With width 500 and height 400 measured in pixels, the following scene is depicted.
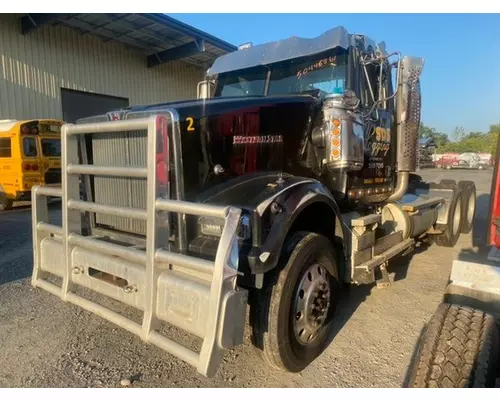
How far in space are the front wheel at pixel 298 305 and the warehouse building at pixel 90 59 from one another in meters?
13.1

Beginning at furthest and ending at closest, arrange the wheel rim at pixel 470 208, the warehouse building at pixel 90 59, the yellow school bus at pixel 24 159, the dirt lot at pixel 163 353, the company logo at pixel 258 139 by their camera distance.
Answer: the warehouse building at pixel 90 59
the yellow school bus at pixel 24 159
the wheel rim at pixel 470 208
the company logo at pixel 258 139
the dirt lot at pixel 163 353

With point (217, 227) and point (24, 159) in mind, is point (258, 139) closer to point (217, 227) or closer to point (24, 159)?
point (217, 227)

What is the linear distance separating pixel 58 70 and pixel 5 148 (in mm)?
4403

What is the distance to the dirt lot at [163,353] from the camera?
2635 millimetres

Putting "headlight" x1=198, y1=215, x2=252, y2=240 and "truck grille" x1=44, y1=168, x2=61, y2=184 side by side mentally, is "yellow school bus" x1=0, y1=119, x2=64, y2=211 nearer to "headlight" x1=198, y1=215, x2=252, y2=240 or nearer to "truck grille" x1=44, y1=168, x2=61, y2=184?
"truck grille" x1=44, y1=168, x2=61, y2=184

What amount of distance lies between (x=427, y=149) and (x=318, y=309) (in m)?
5.56

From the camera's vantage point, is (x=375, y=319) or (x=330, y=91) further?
(x=330, y=91)

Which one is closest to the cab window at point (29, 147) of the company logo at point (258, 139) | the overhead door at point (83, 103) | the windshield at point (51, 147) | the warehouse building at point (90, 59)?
the windshield at point (51, 147)

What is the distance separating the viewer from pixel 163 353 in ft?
9.71

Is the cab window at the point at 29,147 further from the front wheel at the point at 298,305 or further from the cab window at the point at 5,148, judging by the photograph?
the front wheel at the point at 298,305

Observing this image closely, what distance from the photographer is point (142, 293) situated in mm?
2326

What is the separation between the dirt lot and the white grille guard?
51 centimetres

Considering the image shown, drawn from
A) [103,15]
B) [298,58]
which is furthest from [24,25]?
[298,58]

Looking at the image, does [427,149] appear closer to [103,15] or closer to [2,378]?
[2,378]
